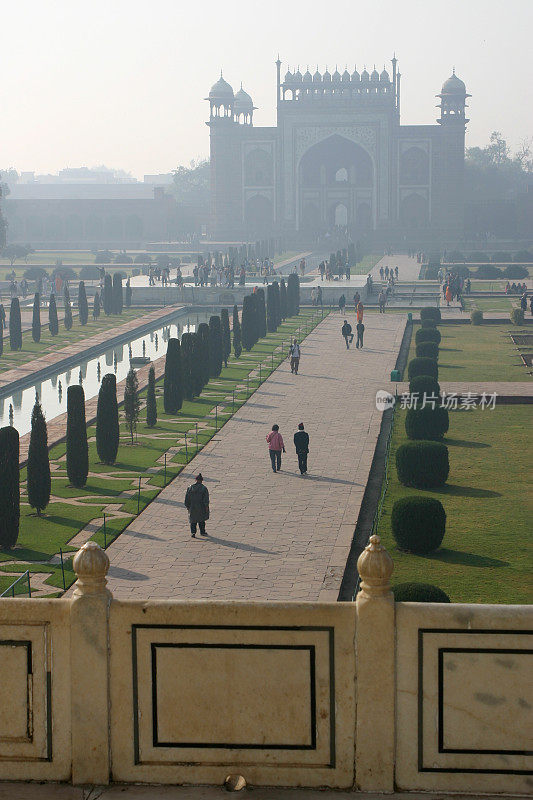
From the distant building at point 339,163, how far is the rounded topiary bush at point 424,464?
6318 centimetres

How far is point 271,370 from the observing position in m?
26.4

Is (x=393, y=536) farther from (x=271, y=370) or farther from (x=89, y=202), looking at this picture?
(x=89, y=202)

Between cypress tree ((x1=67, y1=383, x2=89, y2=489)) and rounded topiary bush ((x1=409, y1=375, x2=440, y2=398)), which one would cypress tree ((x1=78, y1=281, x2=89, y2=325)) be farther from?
cypress tree ((x1=67, y1=383, x2=89, y2=489))

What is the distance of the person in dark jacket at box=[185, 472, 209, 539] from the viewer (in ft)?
41.3

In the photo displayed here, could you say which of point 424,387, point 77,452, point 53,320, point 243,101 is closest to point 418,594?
point 77,452

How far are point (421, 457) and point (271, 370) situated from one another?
11.6 m

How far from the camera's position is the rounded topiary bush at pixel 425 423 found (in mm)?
17688

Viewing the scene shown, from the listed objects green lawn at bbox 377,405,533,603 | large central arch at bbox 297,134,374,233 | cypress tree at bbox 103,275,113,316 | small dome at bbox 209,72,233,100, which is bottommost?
green lawn at bbox 377,405,533,603

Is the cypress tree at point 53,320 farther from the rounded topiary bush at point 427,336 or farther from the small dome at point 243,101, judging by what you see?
the small dome at point 243,101

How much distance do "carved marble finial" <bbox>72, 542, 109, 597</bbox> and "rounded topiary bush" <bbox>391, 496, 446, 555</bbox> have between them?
7.26m

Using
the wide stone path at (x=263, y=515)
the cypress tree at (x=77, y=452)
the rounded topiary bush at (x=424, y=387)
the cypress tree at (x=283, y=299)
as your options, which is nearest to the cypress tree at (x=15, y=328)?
the cypress tree at (x=283, y=299)

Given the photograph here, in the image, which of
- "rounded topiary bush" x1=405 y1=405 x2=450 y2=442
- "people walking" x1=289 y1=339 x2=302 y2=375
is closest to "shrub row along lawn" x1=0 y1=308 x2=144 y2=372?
"people walking" x1=289 y1=339 x2=302 y2=375

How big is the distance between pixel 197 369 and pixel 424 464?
28.9 ft

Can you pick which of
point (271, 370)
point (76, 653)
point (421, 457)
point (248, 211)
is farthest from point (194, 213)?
point (76, 653)
